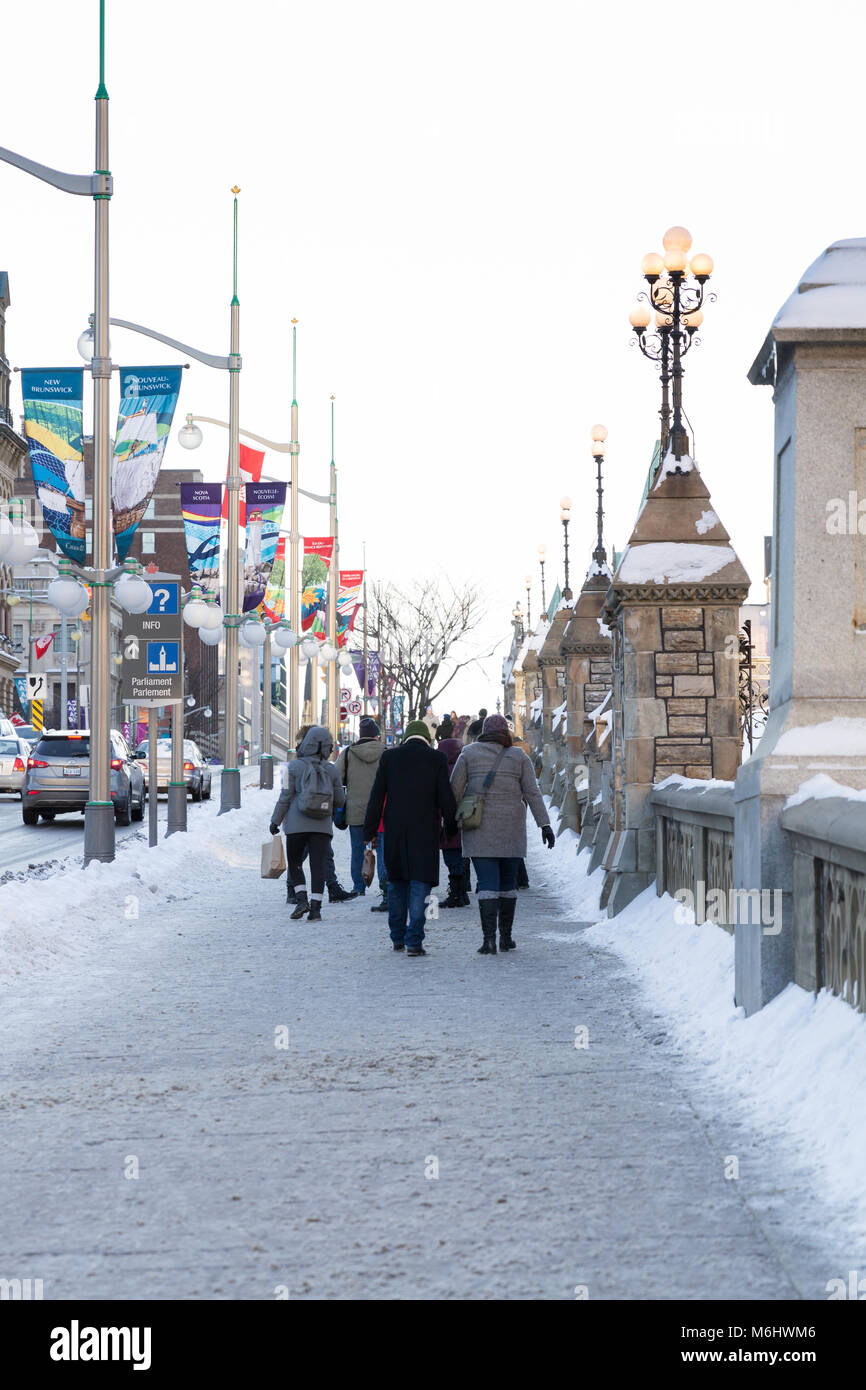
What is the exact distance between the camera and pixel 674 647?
1470 centimetres

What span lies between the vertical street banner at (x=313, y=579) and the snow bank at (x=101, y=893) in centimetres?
2129

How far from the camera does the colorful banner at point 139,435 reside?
19.3 metres

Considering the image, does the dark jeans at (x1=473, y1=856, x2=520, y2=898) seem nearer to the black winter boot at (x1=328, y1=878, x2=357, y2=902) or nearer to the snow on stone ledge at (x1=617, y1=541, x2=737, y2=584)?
the snow on stone ledge at (x1=617, y1=541, x2=737, y2=584)

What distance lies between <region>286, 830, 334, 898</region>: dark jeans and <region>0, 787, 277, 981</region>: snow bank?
1.25 metres

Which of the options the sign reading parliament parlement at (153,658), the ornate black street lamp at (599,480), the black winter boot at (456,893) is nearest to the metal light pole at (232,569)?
the ornate black street lamp at (599,480)

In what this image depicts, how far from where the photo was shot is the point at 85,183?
18.4 m

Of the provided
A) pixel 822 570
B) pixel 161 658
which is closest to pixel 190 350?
pixel 161 658

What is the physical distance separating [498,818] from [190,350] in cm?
1409

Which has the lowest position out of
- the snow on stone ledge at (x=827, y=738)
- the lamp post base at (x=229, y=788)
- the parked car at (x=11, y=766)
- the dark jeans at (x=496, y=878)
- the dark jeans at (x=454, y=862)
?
the parked car at (x=11, y=766)

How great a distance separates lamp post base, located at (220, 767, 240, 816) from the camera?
31984 mm

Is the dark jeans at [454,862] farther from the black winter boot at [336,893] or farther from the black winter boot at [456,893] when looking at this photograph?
the black winter boot at [336,893]
